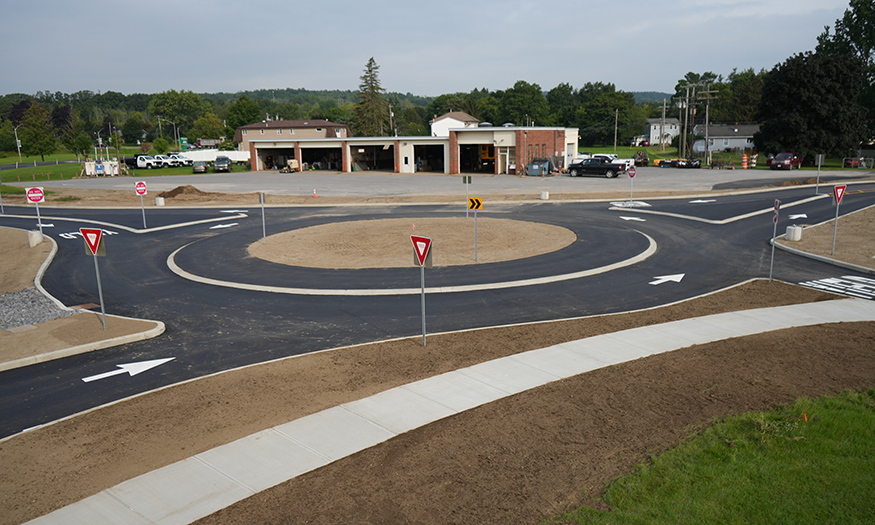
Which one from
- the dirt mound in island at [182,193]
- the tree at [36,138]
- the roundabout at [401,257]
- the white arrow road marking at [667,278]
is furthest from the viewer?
the tree at [36,138]

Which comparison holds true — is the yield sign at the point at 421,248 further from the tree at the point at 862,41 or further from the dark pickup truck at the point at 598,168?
the tree at the point at 862,41

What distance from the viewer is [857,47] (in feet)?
253

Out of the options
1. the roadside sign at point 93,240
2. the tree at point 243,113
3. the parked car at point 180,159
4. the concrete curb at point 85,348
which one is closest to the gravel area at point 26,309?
the roadside sign at point 93,240

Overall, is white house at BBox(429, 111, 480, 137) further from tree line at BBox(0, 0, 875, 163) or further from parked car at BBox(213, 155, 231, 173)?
parked car at BBox(213, 155, 231, 173)

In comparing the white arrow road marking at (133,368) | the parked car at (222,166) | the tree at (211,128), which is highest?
the tree at (211,128)

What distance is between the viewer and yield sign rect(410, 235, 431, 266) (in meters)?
11.7

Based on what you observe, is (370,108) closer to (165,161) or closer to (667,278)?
(165,161)

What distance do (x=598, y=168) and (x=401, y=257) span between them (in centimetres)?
4201

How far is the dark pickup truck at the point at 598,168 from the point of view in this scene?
57.2m

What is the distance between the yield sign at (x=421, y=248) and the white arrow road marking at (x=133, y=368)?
5.72 meters

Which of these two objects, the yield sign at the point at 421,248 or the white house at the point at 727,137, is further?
the white house at the point at 727,137

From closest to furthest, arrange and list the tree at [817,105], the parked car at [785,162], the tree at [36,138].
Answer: the parked car at [785,162]
the tree at [817,105]
the tree at [36,138]

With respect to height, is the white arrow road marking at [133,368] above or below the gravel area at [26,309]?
below

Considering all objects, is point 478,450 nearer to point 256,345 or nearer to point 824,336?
point 256,345
